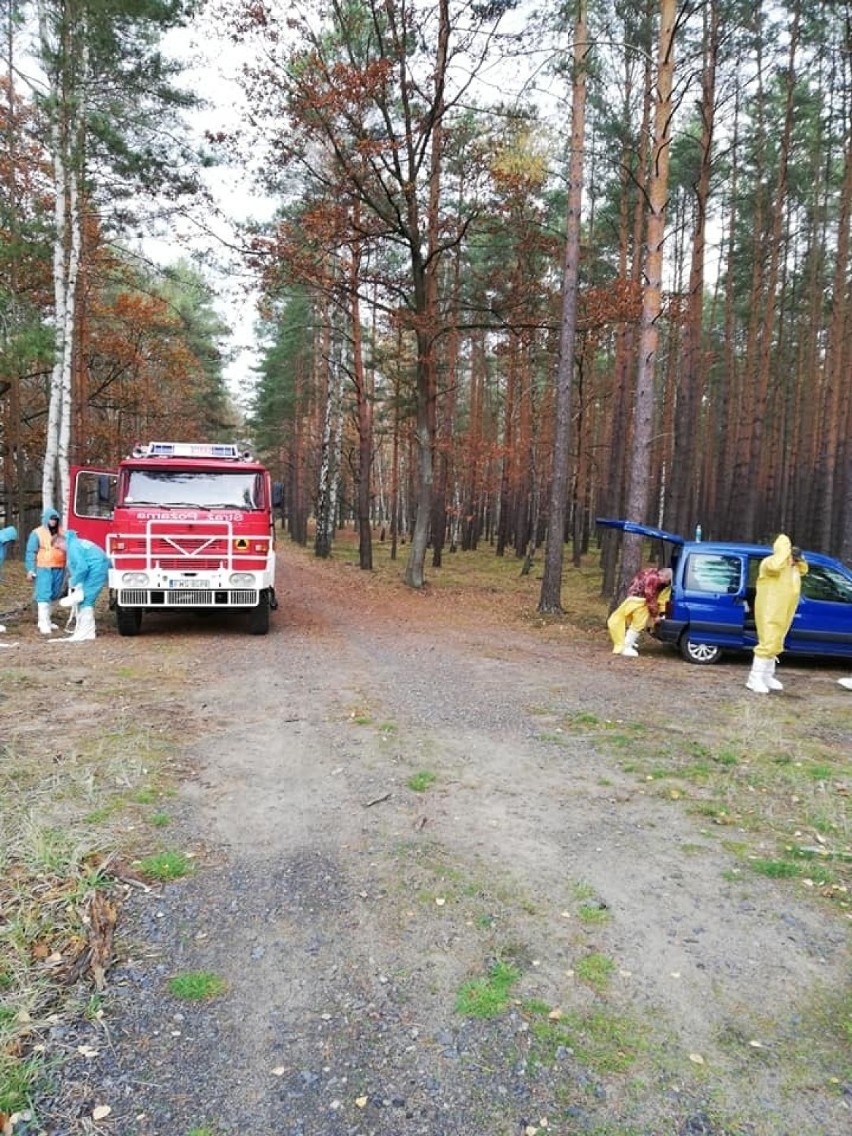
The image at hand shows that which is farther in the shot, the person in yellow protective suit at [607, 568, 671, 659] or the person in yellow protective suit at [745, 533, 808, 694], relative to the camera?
the person in yellow protective suit at [607, 568, 671, 659]

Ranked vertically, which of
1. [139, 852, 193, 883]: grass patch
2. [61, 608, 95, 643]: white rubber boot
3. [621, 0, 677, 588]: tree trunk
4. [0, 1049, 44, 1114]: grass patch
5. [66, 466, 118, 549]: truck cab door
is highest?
[621, 0, 677, 588]: tree trunk

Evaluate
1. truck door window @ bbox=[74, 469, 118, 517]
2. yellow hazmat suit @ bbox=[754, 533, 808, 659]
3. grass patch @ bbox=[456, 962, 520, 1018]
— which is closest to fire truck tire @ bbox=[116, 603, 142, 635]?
truck door window @ bbox=[74, 469, 118, 517]

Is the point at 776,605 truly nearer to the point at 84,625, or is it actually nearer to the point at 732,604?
the point at 732,604

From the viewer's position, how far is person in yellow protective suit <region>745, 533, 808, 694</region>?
8344 millimetres

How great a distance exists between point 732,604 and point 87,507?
1105cm

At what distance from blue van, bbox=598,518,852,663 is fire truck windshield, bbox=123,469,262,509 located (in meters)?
5.59

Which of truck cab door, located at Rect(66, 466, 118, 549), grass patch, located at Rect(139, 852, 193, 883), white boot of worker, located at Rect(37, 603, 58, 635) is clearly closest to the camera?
grass patch, located at Rect(139, 852, 193, 883)

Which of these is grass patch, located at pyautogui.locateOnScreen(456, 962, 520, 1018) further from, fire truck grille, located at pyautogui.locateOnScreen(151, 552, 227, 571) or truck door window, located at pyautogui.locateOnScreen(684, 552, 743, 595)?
truck door window, located at pyautogui.locateOnScreen(684, 552, 743, 595)

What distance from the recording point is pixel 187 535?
10.1m

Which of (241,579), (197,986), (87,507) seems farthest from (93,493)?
(197,986)

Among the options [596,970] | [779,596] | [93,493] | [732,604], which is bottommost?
[596,970]

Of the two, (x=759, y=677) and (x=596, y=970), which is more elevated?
(x=759, y=677)

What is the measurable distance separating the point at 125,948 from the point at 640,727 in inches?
197

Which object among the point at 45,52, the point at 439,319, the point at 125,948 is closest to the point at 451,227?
the point at 439,319
